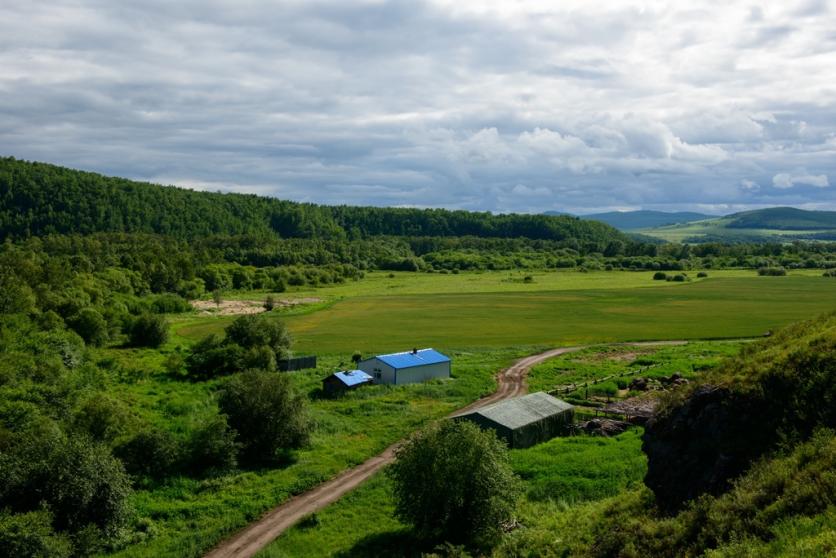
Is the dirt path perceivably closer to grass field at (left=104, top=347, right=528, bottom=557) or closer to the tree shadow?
grass field at (left=104, top=347, right=528, bottom=557)

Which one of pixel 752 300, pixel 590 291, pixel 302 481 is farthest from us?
pixel 590 291

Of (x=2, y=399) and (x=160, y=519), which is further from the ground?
(x=2, y=399)

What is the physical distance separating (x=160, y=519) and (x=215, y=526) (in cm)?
338

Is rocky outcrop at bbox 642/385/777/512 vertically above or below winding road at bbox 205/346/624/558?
above

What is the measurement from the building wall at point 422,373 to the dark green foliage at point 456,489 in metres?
30.7

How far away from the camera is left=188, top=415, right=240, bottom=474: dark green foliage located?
128ft

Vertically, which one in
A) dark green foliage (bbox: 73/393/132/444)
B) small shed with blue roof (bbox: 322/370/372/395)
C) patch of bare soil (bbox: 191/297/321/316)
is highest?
dark green foliage (bbox: 73/393/132/444)

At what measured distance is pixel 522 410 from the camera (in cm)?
4419

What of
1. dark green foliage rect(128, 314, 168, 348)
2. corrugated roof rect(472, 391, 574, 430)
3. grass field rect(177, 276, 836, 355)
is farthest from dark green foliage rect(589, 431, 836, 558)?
dark green foliage rect(128, 314, 168, 348)

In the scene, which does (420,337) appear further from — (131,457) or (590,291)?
(590,291)

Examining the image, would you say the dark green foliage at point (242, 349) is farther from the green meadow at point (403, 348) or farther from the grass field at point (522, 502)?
the grass field at point (522, 502)

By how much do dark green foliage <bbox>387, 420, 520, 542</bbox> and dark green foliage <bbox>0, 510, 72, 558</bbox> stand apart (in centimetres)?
1507

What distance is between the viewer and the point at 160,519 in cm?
3253

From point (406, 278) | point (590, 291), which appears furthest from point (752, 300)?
point (406, 278)
